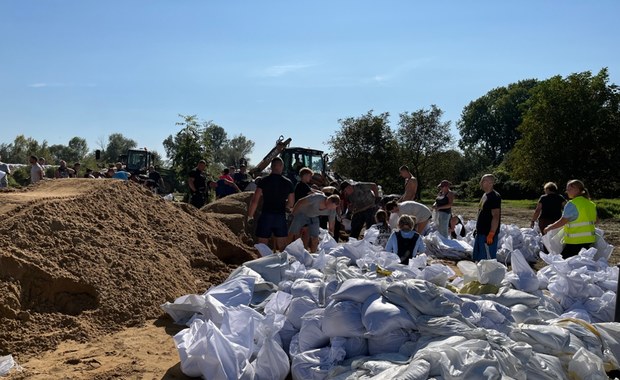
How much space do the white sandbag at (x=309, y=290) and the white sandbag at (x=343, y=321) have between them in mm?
426

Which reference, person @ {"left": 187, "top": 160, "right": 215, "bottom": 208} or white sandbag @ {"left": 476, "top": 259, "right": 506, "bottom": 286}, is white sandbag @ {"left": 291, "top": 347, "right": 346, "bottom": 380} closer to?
white sandbag @ {"left": 476, "top": 259, "right": 506, "bottom": 286}

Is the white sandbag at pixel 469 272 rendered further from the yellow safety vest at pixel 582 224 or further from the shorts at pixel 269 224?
the shorts at pixel 269 224

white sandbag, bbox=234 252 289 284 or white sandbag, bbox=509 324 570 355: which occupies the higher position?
white sandbag, bbox=234 252 289 284

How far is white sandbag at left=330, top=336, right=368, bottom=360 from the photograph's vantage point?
3.65 metres

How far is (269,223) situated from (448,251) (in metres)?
3.61

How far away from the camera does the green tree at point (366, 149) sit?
2716 cm

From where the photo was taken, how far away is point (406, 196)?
31.3 feet

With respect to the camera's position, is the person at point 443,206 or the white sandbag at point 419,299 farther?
the person at point 443,206

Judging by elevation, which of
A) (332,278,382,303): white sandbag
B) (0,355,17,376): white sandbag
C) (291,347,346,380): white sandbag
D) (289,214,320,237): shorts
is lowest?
(0,355,17,376): white sandbag

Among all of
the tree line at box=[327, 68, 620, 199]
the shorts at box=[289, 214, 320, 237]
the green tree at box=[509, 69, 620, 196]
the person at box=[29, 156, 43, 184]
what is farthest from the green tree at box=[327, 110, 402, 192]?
the shorts at box=[289, 214, 320, 237]

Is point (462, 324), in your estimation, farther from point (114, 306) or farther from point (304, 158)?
point (304, 158)

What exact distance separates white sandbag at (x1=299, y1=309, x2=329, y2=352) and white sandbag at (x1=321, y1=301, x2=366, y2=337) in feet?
0.17

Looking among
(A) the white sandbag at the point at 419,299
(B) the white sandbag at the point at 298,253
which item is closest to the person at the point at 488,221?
(B) the white sandbag at the point at 298,253

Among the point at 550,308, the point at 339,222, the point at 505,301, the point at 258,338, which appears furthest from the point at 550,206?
the point at 258,338
